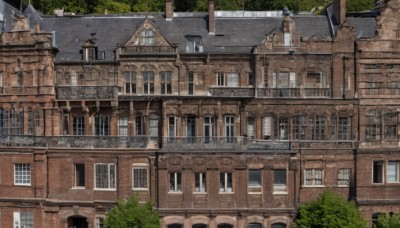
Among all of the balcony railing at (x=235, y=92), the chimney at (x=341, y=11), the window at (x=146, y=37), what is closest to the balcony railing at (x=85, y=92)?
the window at (x=146, y=37)

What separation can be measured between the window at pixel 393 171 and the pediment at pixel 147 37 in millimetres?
20358

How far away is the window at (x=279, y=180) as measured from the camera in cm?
4759

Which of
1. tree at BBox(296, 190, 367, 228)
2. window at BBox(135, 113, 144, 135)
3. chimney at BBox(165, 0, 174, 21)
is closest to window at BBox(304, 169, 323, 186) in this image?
tree at BBox(296, 190, 367, 228)

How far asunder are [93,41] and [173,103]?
347 inches

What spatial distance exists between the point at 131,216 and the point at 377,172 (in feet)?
65.8

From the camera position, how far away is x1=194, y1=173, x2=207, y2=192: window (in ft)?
156

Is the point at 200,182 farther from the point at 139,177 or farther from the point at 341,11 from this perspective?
the point at 341,11

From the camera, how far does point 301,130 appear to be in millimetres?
48469

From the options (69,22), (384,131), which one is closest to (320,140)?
(384,131)

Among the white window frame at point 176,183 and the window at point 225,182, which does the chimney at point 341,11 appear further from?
the white window frame at point 176,183

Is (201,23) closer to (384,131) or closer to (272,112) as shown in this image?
(272,112)

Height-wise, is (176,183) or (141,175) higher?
(141,175)

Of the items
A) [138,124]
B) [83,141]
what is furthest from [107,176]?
[138,124]

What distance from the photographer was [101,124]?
49.8 metres
